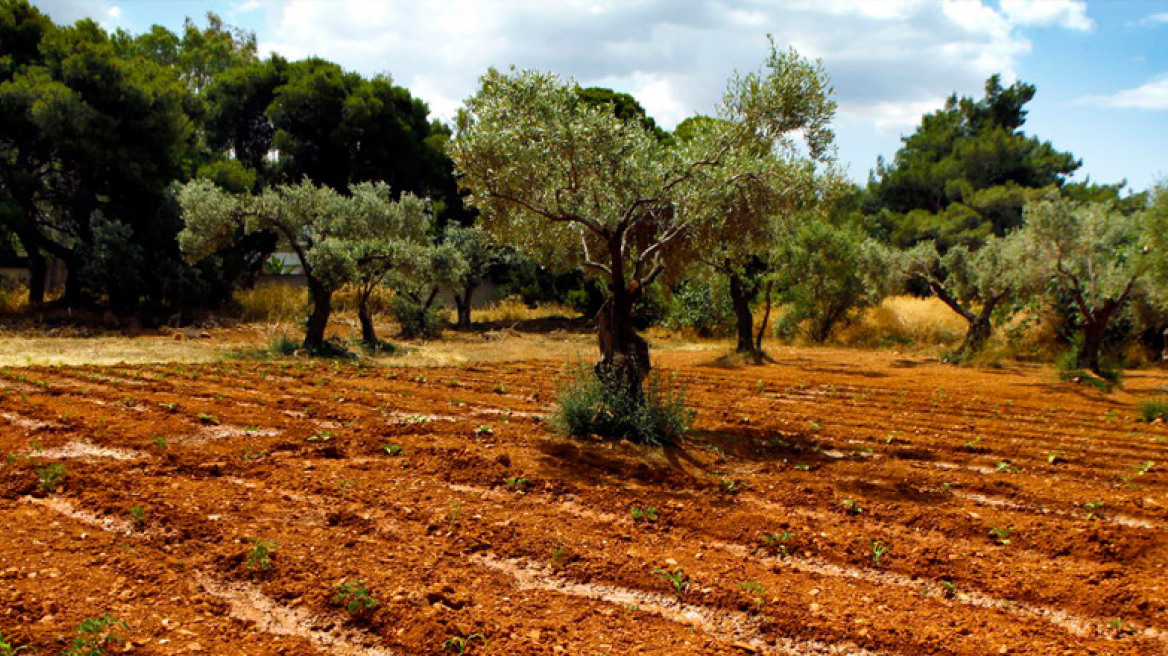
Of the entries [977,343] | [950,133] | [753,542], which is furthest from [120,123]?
[950,133]

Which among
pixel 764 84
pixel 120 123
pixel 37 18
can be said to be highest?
pixel 37 18

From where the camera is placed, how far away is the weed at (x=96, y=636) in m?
3.78

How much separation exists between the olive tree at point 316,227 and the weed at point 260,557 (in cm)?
1321

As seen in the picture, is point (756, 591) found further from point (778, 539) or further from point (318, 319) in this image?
point (318, 319)

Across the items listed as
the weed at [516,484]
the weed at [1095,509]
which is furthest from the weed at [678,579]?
the weed at [1095,509]

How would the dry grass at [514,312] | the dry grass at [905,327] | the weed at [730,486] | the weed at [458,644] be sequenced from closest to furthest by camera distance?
the weed at [458,644], the weed at [730,486], the dry grass at [905,327], the dry grass at [514,312]

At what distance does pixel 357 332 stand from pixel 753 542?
73.8 feet

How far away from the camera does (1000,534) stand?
20.4 feet

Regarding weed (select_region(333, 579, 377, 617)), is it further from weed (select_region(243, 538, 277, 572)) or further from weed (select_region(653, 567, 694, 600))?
weed (select_region(653, 567, 694, 600))

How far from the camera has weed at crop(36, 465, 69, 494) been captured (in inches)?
255

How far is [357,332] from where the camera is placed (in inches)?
1041

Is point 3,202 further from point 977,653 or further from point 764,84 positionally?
point 977,653

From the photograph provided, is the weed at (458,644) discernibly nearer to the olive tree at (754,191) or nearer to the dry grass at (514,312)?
the olive tree at (754,191)

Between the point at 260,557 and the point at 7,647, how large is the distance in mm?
1535
